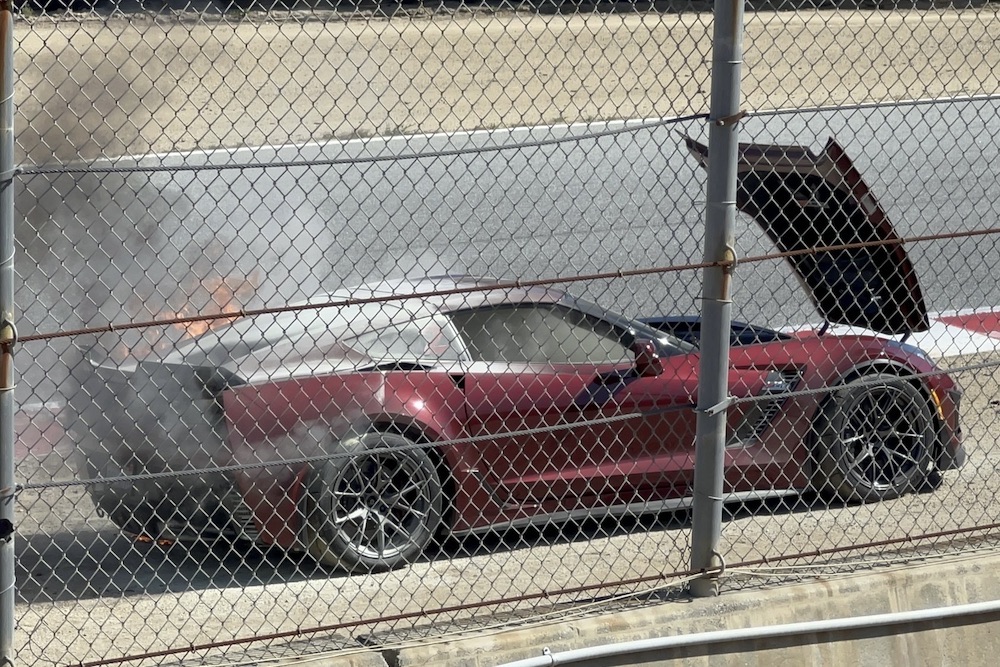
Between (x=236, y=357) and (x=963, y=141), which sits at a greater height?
(x=963, y=141)

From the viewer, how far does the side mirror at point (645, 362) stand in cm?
626

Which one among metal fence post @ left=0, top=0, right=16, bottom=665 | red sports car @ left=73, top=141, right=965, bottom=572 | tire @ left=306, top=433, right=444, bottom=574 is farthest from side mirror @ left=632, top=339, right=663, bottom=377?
metal fence post @ left=0, top=0, right=16, bottom=665

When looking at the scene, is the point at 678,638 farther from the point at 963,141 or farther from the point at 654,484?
the point at 963,141

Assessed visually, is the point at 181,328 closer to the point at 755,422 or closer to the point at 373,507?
the point at 373,507

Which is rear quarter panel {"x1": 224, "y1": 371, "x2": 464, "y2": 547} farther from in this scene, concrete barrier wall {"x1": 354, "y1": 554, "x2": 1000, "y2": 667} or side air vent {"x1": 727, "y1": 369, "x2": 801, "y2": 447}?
side air vent {"x1": 727, "y1": 369, "x2": 801, "y2": 447}

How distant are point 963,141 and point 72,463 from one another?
12844 mm

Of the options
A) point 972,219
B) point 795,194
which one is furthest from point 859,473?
point 972,219

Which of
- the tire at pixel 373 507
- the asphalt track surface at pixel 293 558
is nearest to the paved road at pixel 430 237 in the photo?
the asphalt track surface at pixel 293 558

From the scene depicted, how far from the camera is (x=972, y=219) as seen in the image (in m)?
13.5

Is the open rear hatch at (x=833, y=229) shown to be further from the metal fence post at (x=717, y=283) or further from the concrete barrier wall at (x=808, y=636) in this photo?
the concrete barrier wall at (x=808, y=636)

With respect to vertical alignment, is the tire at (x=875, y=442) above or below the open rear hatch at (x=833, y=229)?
below

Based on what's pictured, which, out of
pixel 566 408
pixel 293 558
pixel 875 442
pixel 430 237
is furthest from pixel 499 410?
pixel 430 237

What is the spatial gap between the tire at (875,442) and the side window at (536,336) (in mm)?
1049

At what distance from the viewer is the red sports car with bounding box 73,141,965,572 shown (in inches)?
225
